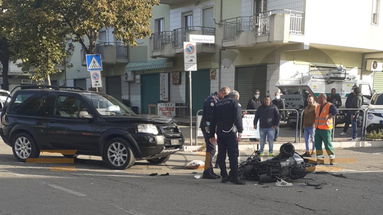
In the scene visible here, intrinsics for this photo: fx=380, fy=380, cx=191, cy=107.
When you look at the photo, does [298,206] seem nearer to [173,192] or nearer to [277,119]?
[173,192]

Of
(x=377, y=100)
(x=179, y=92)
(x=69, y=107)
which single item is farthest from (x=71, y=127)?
(x=179, y=92)

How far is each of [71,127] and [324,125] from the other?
237 inches

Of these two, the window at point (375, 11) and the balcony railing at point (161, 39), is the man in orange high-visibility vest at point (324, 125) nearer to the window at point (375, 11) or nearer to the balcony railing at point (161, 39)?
the window at point (375, 11)

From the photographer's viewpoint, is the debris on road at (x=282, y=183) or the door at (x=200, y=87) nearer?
the debris on road at (x=282, y=183)

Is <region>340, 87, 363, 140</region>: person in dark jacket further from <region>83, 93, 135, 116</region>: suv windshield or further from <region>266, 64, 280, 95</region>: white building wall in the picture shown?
<region>83, 93, 135, 116</region>: suv windshield

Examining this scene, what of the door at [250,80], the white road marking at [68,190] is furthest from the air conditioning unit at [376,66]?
the white road marking at [68,190]

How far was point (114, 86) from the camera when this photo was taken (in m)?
30.3

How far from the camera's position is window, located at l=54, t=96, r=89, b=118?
8.60 m

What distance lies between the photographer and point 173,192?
21.1 ft

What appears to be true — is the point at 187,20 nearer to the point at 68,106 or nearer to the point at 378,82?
the point at 378,82

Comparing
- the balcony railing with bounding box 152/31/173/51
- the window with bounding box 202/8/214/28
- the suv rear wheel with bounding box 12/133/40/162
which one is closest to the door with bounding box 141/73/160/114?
the balcony railing with bounding box 152/31/173/51

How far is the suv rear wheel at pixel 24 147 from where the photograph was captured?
8984 millimetres

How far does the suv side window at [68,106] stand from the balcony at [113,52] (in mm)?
18557

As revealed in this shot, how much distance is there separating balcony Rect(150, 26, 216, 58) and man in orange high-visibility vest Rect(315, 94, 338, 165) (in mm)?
11789
